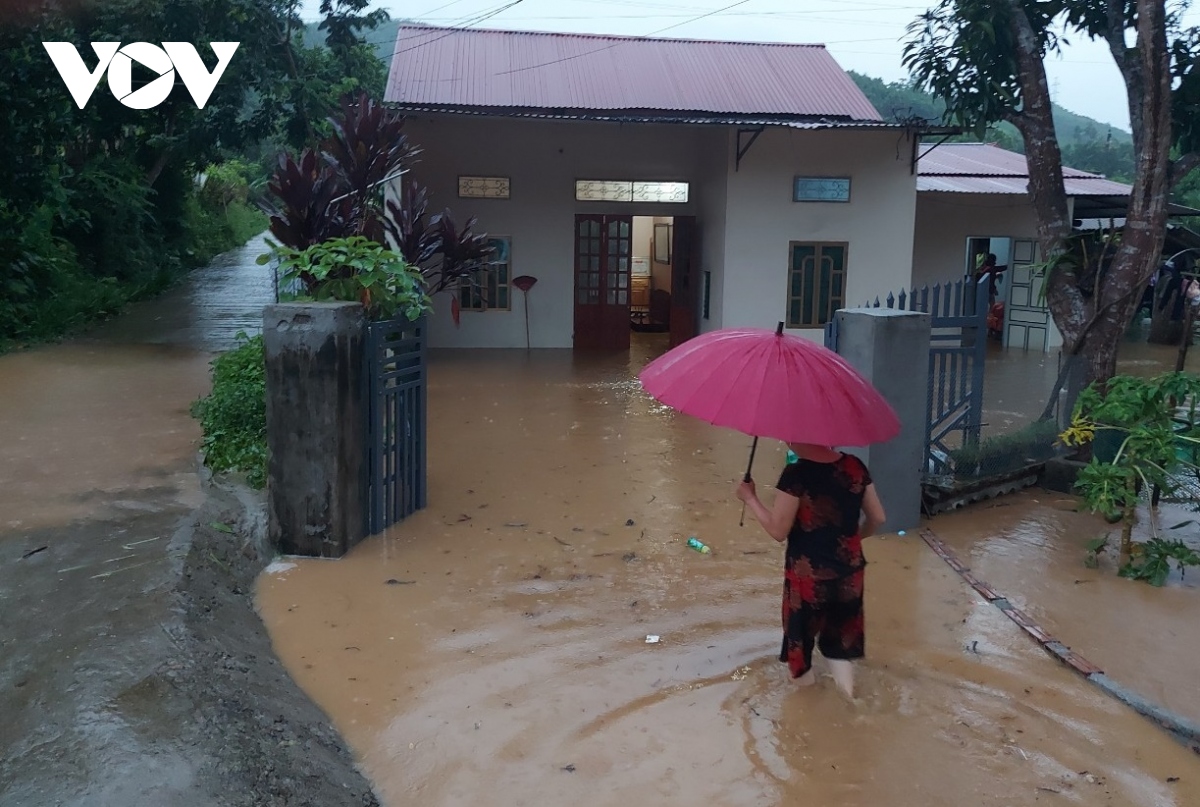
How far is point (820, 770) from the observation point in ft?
12.0

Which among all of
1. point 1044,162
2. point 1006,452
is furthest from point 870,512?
point 1044,162

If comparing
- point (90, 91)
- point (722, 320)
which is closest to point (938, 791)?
point (722, 320)

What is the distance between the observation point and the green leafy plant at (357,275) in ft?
19.1

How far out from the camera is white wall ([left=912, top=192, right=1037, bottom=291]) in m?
15.4

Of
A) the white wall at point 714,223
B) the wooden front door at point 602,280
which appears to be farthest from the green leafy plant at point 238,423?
the wooden front door at point 602,280

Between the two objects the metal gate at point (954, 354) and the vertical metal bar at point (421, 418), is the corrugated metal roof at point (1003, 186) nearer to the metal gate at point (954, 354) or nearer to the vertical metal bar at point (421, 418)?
the metal gate at point (954, 354)

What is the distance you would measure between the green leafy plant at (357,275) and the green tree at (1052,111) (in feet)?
17.1

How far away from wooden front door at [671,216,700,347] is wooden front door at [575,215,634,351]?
862mm

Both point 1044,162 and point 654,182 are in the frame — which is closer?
point 1044,162

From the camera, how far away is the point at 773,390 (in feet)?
11.6

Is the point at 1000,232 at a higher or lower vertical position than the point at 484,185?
lower

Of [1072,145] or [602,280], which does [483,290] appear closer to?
[602,280]

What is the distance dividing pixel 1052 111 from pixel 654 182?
7.05 meters

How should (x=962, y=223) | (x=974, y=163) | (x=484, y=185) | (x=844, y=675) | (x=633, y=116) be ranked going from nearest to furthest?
(x=844, y=675) → (x=633, y=116) → (x=484, y=185) → (x=962, y=223) → (x=974, y=163)
